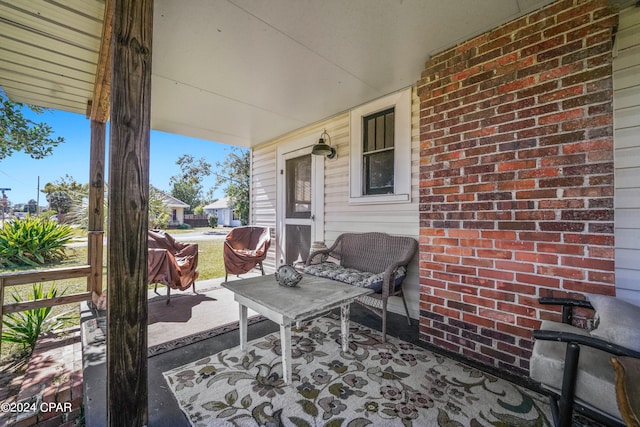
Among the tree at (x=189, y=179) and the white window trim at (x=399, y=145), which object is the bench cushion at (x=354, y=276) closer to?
the white window trim at (x=399, y=145)

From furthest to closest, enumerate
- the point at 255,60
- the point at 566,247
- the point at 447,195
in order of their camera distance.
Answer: the point at 255,60 < the point at 447,195 < the point at 566,247

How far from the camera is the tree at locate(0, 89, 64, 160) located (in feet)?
14.2

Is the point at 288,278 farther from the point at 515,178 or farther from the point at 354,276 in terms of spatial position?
the point at 515,178

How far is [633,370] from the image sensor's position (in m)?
0.95

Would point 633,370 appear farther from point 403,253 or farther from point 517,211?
point 403,253

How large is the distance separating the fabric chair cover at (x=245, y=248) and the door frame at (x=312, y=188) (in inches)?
14.9

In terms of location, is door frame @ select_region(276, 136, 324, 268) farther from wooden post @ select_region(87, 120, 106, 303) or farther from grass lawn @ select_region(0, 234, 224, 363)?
wooden post @ select_region(87, 120, 106, 303)

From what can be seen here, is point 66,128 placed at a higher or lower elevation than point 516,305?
higher

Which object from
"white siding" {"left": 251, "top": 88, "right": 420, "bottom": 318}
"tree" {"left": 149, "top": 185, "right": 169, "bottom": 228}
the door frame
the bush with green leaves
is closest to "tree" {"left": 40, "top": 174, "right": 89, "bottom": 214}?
"tree" {"left": 149, "top": 185, "right": 169, "bottom": 228}

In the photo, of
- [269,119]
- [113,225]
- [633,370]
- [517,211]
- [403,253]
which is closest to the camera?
[633,370]

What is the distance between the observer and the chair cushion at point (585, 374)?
1.06 meters

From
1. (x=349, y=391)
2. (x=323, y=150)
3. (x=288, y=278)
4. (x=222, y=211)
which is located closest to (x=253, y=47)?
(x=323, y=150)

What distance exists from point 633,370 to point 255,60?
3.02 metres

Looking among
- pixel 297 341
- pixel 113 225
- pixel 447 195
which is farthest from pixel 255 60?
pixel 297 341
